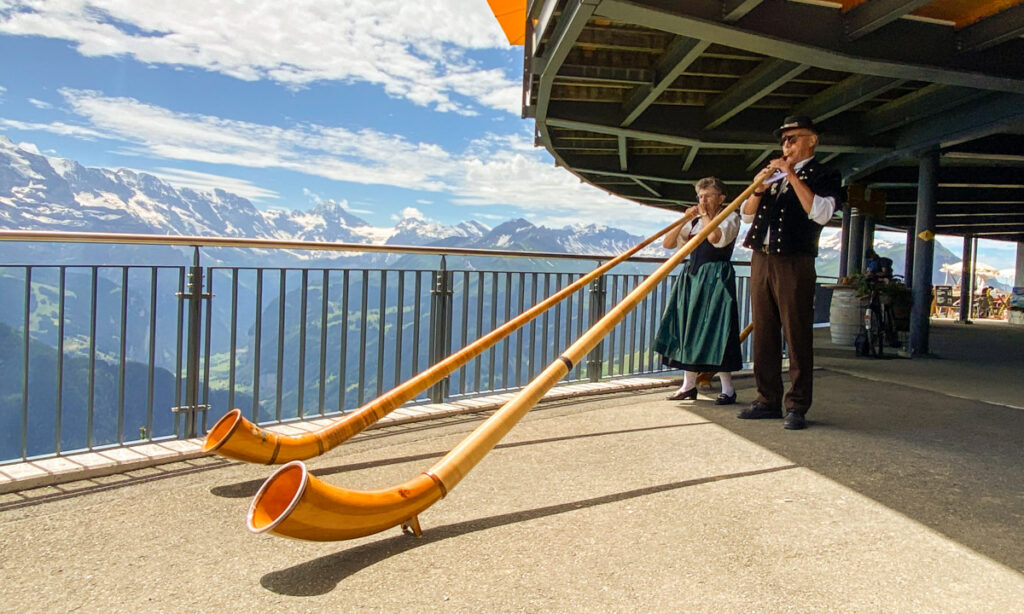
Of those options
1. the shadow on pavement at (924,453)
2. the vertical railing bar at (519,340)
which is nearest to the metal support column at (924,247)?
the shadow on pavement at (924,453)

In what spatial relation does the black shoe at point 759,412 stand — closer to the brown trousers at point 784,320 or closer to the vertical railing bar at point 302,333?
the brown trousers at point 784,320

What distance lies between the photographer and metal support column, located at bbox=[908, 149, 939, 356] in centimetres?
948

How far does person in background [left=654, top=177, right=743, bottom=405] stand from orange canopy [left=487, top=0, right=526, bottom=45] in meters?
4.37

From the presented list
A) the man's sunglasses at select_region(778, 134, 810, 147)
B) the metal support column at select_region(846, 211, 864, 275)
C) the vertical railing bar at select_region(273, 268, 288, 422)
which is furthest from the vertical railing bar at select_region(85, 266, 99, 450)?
the metal support column at select_region(846, 211, 864, 275)

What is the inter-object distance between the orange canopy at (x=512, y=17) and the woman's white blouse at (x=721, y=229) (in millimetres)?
4496

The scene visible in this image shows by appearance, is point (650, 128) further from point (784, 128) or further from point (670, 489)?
point (670, 489)

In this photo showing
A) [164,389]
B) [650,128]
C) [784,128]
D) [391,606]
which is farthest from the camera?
[164,389]

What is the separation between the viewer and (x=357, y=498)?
218cm

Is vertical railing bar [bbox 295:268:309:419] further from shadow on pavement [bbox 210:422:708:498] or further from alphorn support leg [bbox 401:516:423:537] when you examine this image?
alphorn support leg [bbox 401:516:423:537]

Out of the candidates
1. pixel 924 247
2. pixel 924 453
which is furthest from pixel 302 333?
pixel 924 247

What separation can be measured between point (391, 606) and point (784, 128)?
3575 millimetres

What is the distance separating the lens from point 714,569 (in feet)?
7.37

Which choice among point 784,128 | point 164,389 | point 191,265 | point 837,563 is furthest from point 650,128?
point 164,389

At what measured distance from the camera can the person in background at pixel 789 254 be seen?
4.08m
